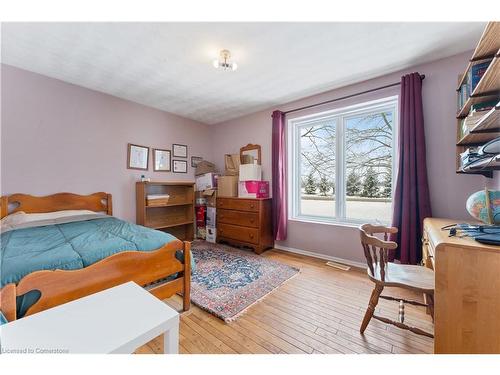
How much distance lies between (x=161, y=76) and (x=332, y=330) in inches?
121

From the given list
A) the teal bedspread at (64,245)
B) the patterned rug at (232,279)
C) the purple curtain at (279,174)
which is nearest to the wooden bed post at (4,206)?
the teal bedspread at (64,245)

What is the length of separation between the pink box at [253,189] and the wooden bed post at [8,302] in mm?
2642

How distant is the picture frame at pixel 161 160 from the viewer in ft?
11.5

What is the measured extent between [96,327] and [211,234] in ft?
10.2

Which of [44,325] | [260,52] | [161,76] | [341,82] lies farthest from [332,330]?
[161,76]

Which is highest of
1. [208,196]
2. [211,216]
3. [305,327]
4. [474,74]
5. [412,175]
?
[474,74]

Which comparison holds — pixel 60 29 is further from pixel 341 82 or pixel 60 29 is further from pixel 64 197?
pixel 341 82

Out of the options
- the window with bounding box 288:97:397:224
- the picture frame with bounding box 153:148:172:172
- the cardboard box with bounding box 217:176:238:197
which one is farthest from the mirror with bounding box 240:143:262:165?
the picture frame with bounding box 153:148:172:172

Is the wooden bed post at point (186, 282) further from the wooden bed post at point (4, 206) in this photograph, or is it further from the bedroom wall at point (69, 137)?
the wooden bed post at point (4, 206)

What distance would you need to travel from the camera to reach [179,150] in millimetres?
3857

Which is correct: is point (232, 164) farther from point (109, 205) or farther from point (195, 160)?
point (109, 205)

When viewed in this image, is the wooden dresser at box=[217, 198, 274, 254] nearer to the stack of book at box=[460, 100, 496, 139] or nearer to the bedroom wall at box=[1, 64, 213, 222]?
the bedroom wall at box=[1, 64, 213, 222]

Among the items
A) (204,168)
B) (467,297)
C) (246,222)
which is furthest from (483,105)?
(204,168)
